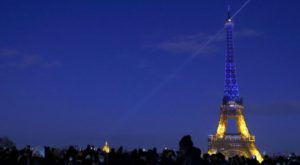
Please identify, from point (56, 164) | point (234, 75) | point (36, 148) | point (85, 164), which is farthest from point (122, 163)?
point (234, 75)

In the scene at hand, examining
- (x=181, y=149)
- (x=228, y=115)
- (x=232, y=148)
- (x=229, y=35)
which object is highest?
(x=229, y=35)

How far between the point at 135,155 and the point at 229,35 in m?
71.7

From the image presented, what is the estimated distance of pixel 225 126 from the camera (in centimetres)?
7950

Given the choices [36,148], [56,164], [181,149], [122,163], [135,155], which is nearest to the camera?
[181,149]

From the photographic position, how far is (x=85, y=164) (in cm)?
1327

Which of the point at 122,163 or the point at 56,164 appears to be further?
the point at 56,164

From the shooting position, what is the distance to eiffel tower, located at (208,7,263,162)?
78.8 metres

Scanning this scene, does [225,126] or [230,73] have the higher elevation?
[230,73]

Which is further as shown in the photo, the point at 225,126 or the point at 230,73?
the point at 230,73

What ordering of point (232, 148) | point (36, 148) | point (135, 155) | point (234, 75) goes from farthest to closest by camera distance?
point (234, 75), point (232, 148), point (135, 155), point (36, 148)

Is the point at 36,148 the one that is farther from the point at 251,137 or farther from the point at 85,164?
the point at 251,137

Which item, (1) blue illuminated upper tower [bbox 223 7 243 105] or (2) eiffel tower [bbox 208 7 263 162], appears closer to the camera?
(2) eiffel tower [bbox 208 7 263 162]

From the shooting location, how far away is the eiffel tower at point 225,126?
78812 mm

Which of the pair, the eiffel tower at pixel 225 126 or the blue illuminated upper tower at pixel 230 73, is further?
the blue illuminated upper tower at pixel 230 73
